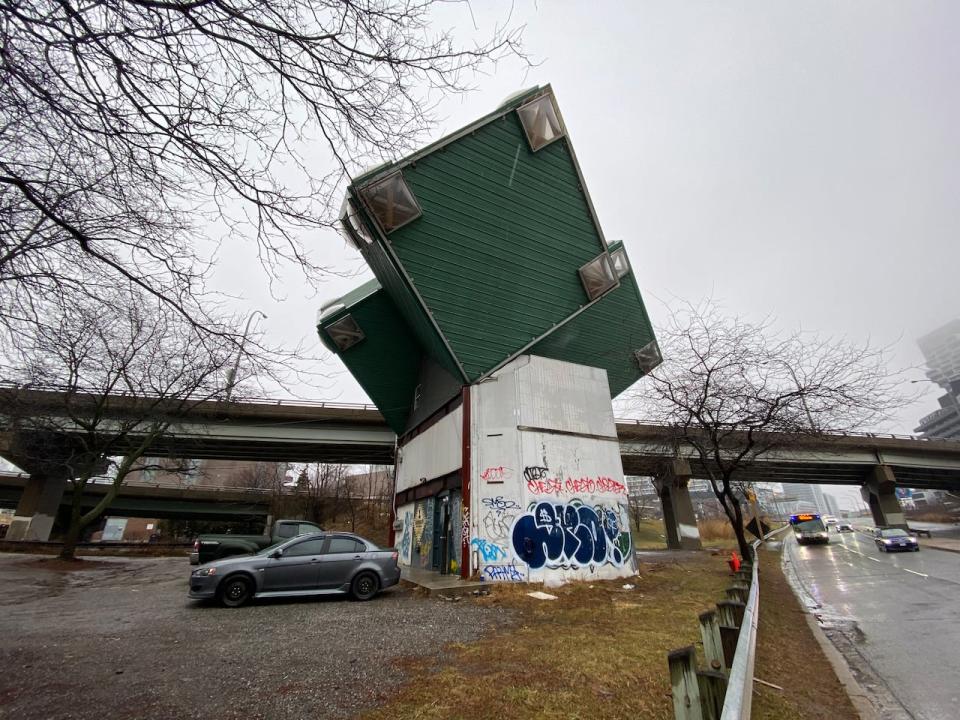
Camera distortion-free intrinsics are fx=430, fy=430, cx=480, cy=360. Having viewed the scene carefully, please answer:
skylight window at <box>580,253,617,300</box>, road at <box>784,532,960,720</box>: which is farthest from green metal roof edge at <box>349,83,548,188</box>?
road at <box>784,532,960,720</box>

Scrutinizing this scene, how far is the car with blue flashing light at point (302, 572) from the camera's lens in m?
9.34

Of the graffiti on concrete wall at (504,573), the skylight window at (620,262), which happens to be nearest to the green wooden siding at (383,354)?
the skylight window at (620,262)

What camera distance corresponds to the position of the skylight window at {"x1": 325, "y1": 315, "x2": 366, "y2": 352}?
16891mm

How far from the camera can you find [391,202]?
38.6ft

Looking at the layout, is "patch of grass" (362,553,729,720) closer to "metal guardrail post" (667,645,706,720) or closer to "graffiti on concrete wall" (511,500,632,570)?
"metal guardrail post" (667,645,706,720)

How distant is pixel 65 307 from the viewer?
5.23m

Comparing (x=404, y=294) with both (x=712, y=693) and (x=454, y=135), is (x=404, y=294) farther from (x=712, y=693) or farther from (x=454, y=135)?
(x=712, y=693)

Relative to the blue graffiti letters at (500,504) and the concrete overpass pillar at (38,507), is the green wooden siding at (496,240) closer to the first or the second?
the blue graffiti letters at (500,504)

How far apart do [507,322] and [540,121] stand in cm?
634

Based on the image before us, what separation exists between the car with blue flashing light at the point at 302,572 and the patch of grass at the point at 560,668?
11.3 feet

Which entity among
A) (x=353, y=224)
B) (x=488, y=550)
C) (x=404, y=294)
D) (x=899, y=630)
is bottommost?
(x=899, y=630)

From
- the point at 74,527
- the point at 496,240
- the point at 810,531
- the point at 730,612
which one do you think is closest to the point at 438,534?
the point at 496,240

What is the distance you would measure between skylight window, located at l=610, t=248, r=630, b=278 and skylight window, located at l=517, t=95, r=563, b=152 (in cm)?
500

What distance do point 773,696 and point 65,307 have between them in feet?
30.0
